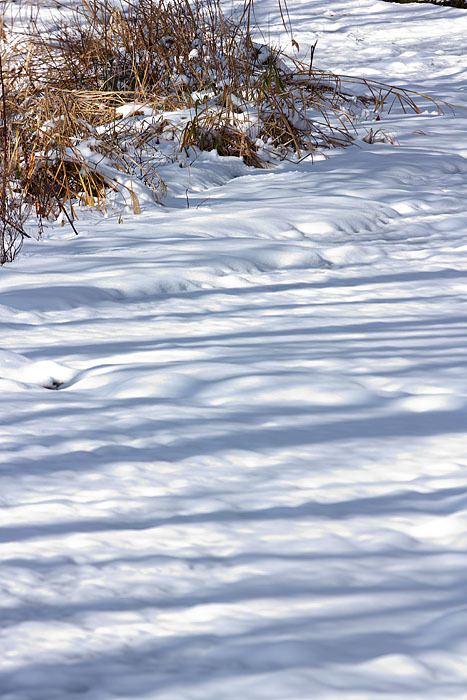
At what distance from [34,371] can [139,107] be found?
2683 millimetres

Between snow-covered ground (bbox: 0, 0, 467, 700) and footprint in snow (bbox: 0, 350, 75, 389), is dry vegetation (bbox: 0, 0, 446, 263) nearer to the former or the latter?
snow-covered ground (bbox: 0, 0, 467, 700)

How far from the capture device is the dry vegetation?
10.7 ft

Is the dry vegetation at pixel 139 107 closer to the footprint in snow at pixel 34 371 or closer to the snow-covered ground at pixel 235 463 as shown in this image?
the snow-covered ground at pixel 235 463

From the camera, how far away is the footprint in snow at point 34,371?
165 centimetres

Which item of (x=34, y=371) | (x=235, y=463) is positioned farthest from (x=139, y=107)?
(x=235, y=463)

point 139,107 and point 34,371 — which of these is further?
point 139,107

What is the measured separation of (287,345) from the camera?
5.87ft

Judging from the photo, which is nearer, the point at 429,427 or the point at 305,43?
the point at 429,427

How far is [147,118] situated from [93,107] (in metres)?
0.35

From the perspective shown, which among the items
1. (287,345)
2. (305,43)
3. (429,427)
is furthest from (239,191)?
(305,43)

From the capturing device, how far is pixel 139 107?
398cm

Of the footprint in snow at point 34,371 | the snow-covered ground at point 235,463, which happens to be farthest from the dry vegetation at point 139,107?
the footprint in snow at point 34,371

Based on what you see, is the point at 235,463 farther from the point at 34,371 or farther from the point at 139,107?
the point at 139,107

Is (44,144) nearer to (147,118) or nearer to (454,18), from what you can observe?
(147,118)
